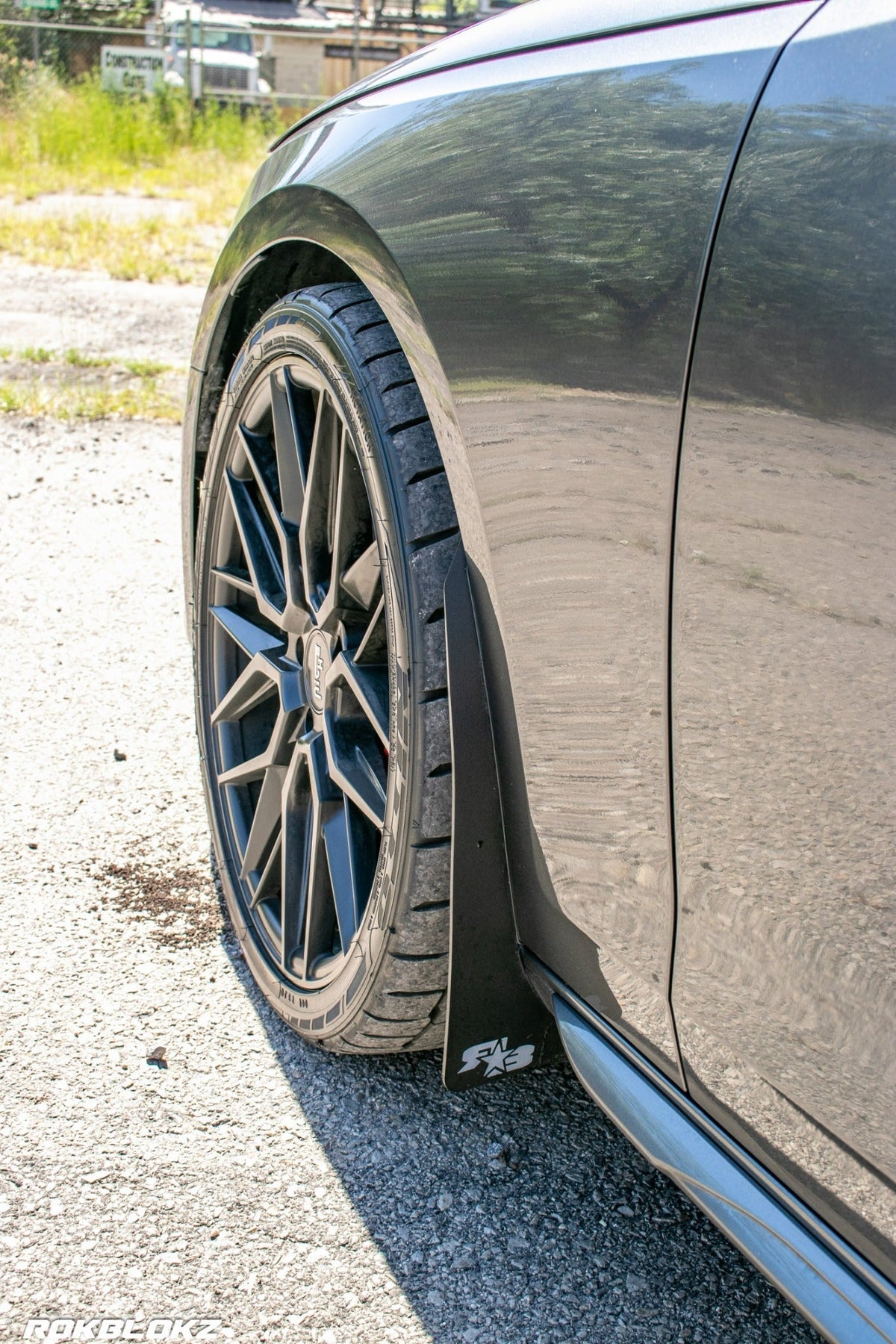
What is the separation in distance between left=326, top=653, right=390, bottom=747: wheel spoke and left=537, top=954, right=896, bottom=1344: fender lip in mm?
438

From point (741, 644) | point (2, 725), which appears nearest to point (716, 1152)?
point (741, 644)

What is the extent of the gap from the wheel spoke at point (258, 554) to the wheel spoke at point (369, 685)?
0.91ft

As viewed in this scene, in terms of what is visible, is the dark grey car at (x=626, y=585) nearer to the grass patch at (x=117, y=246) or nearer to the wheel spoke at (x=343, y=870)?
the wheel spoke at (x=343, y=870)

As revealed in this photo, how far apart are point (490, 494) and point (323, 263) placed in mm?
863

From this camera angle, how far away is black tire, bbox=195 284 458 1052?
149cm

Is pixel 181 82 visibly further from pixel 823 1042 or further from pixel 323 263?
pixel 823 1042

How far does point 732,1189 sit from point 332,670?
90 centimetres

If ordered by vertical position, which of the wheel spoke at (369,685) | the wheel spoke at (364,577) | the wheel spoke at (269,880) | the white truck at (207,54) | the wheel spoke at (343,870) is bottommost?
the wheel spoke at (269,880)

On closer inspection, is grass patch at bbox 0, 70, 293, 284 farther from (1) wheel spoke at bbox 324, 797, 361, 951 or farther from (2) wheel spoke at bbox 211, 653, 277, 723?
(1) wheel spoke at bbox 324, 797, 361, 951

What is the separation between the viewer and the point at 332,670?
1.74m

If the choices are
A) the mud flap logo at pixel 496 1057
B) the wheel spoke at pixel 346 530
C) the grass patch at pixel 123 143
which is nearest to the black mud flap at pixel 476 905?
the mud flap logo at pixel 496 1057

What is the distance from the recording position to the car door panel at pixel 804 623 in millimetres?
881

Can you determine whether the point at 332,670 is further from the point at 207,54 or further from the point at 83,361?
the point at 207,54

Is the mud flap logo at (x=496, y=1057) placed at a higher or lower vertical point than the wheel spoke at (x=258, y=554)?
lower
